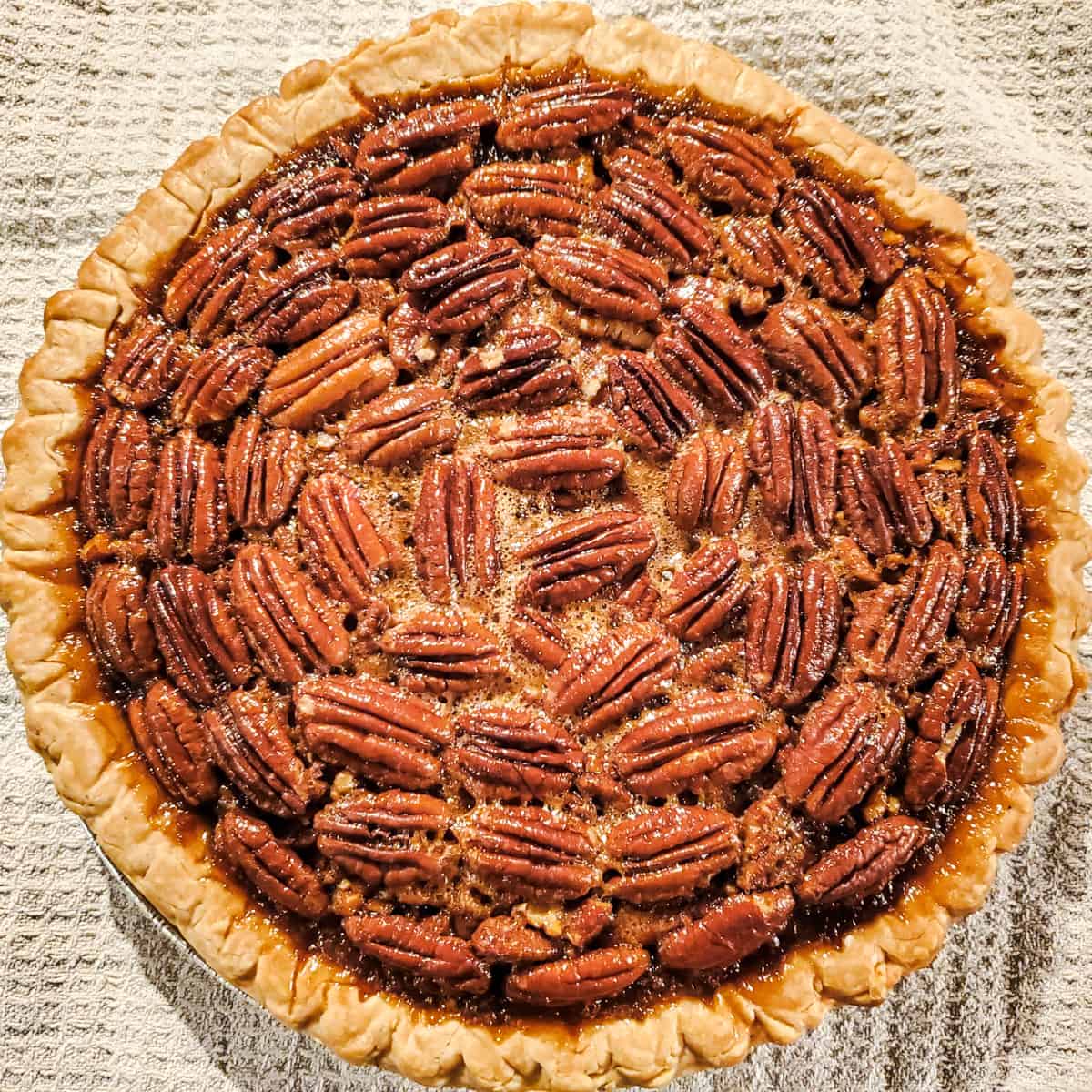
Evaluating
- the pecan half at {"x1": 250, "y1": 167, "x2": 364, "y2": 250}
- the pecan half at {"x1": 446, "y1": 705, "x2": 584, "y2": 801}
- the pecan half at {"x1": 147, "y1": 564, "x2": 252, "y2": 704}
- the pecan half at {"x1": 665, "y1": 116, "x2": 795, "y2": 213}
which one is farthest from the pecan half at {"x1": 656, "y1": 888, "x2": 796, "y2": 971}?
the pecan half at {"x1": 250, "y1": 167, "x2": 364, "y2": 250}

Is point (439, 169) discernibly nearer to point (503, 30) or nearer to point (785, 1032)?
point (503, 30)

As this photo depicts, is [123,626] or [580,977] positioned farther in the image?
[123,626]

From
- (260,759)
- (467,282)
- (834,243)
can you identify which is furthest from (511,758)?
(834,243)

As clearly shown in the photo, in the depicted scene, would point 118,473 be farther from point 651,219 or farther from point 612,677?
point 651,219

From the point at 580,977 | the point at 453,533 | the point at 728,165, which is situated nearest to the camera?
the point at 580,977

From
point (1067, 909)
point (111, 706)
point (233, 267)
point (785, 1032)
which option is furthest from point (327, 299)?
point (1067, 909)

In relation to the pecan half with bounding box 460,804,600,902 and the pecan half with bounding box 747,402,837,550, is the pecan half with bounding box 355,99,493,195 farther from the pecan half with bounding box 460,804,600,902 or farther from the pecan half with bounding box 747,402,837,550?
the pecan half with bounding box 460,804,600,902
